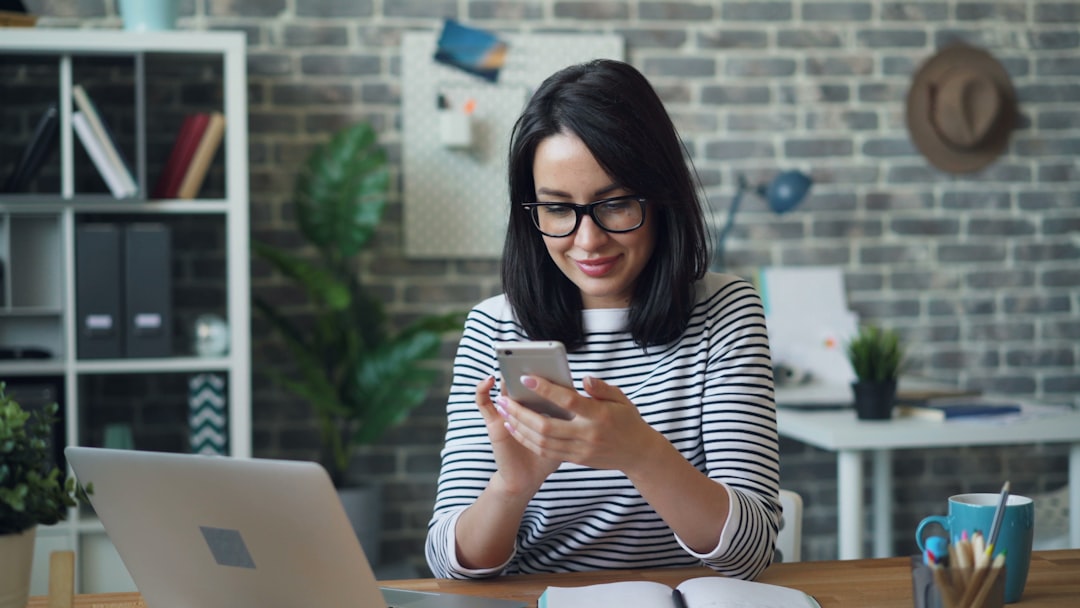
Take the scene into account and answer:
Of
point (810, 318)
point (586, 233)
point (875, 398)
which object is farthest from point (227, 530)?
point (810, 318)

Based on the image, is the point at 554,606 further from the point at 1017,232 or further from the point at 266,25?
the point at 1017,232

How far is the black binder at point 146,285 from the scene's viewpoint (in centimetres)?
276

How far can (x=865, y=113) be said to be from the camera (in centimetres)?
342

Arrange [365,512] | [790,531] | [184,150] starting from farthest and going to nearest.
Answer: [365,512] → [184,150] → [790,531]

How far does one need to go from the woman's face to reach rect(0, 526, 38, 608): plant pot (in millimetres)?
706

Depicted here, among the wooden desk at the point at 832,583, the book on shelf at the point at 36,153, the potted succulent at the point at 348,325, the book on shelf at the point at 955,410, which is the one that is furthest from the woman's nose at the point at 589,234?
the book on shelf at the point at 36,153

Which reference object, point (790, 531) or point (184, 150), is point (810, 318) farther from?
point (184, 150)

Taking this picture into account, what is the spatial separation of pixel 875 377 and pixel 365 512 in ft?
4.63

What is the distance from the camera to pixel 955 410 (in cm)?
247

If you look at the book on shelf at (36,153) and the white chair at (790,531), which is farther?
the book on shelf at (36,153)

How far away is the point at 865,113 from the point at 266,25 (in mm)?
1882

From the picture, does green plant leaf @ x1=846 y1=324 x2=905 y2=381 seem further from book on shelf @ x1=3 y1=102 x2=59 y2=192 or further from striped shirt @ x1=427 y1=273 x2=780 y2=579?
book on shelf @ x1=3 y1=102 x2=59 y2=192

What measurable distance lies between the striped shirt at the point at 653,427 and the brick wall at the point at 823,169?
1.84 metres

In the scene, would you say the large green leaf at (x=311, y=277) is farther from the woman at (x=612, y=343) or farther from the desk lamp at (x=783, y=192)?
the woman at (x=612, y=343)
